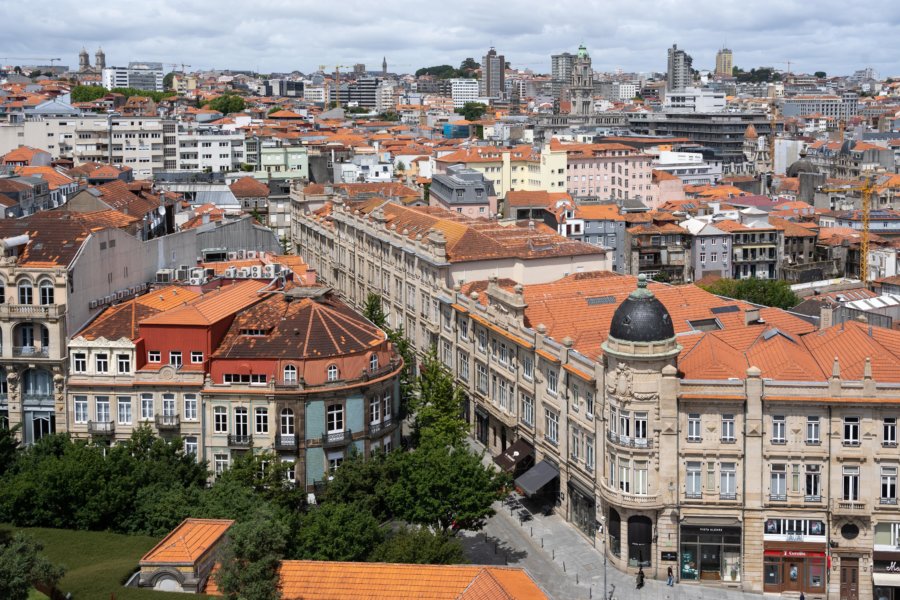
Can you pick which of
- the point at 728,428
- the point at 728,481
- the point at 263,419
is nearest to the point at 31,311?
the point at 263,419

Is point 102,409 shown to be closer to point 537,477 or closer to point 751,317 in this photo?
point 537,477

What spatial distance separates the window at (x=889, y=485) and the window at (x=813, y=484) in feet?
10.5

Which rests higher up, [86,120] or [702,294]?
[86,120]

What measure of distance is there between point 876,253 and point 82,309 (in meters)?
106

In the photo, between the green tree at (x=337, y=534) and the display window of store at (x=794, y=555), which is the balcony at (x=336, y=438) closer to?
the green tree at (x=337, y=534)

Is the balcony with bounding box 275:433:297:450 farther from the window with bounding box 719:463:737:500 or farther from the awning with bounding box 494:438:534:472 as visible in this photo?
the window with bounding box 719:463:737:500

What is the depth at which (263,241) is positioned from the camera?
10812cm

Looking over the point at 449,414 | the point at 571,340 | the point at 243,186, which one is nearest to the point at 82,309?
the point at 449,414

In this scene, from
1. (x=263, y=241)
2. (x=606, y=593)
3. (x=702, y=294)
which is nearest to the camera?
(x=606, y=593)

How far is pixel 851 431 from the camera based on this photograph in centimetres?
6106

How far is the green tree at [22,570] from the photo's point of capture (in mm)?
43438

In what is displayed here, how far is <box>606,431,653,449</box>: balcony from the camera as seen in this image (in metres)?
62.0

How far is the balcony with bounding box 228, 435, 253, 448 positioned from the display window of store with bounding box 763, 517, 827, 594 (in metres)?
29.6

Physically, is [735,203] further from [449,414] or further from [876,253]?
[449,414]
